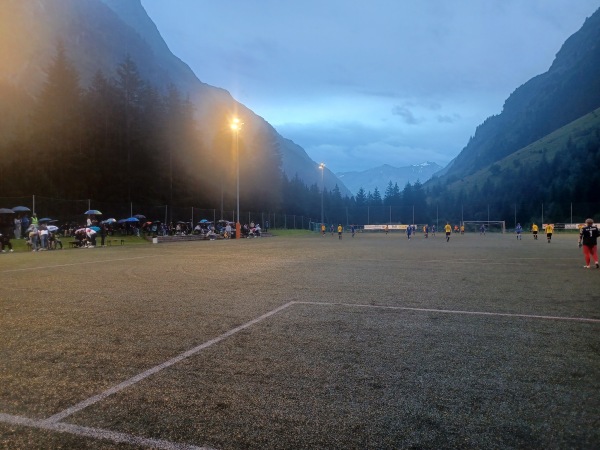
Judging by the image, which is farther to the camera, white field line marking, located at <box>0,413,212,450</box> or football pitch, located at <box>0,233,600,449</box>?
football pitch, located at <box>0,233,600,449</box>

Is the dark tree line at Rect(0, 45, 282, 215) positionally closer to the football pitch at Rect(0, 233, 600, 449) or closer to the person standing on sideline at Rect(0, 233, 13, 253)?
the person standing on sideline at Rect(0, 233, 13, 253)

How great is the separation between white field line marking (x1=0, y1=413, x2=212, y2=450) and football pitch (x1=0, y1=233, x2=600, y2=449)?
1 centimetres

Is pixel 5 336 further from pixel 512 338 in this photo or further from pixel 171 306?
pixel 512 338

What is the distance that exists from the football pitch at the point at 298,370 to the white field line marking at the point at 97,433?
14mm

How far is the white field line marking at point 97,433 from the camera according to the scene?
275 centimetres

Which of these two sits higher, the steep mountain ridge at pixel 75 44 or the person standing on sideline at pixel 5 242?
the steep mountain ridge at pixel 75 44

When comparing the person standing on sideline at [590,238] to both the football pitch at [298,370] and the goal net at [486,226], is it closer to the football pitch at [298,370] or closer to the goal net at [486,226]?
the football pitch at [298,370]

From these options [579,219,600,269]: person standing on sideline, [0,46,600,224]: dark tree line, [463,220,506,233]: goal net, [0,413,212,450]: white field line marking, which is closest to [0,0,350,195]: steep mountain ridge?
[0,46,600,224]: dark tree line

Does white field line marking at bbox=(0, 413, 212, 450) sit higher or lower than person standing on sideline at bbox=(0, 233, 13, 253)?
lower

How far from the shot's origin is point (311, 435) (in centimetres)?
287

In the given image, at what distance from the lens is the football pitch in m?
2.92

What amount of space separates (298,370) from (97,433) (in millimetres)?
1805

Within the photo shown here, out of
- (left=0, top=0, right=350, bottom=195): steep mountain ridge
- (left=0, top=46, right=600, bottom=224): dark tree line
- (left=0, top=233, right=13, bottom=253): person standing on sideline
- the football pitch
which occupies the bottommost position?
the football pitch

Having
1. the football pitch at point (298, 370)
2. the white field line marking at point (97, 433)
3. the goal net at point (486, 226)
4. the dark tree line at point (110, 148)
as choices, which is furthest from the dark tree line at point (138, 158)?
the white field line marking at point (97, 433)
